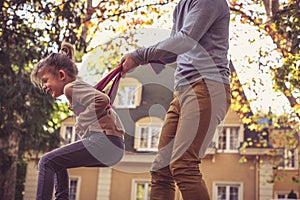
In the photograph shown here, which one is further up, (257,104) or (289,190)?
(257,104)

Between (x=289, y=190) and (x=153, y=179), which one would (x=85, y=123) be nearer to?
(x=153, y=179)

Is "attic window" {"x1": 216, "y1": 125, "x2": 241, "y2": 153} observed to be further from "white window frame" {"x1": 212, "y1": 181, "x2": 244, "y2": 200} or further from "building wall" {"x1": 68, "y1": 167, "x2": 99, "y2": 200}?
"building wall" {"x1": 68, "y1": 167, "x2": 99, "y2": 200}

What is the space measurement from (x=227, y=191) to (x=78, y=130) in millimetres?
17002

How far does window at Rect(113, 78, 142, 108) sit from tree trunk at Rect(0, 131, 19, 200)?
5094 millimetres

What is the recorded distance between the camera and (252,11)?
10984 mm

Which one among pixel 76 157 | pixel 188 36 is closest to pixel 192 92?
pixel 188 36

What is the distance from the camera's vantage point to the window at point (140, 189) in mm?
19594

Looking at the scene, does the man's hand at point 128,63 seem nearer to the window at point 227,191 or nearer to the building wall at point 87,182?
the window at point 227,191

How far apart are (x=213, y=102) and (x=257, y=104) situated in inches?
420

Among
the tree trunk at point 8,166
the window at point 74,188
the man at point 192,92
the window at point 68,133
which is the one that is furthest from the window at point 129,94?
the man at point 192,92

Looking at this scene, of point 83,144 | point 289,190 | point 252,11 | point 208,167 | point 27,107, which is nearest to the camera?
point 83,144

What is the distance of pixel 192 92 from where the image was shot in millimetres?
2371

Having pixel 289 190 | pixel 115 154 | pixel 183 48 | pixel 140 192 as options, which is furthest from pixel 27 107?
pixel 289 190

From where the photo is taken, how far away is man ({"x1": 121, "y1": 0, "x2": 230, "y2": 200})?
89.9 inches
